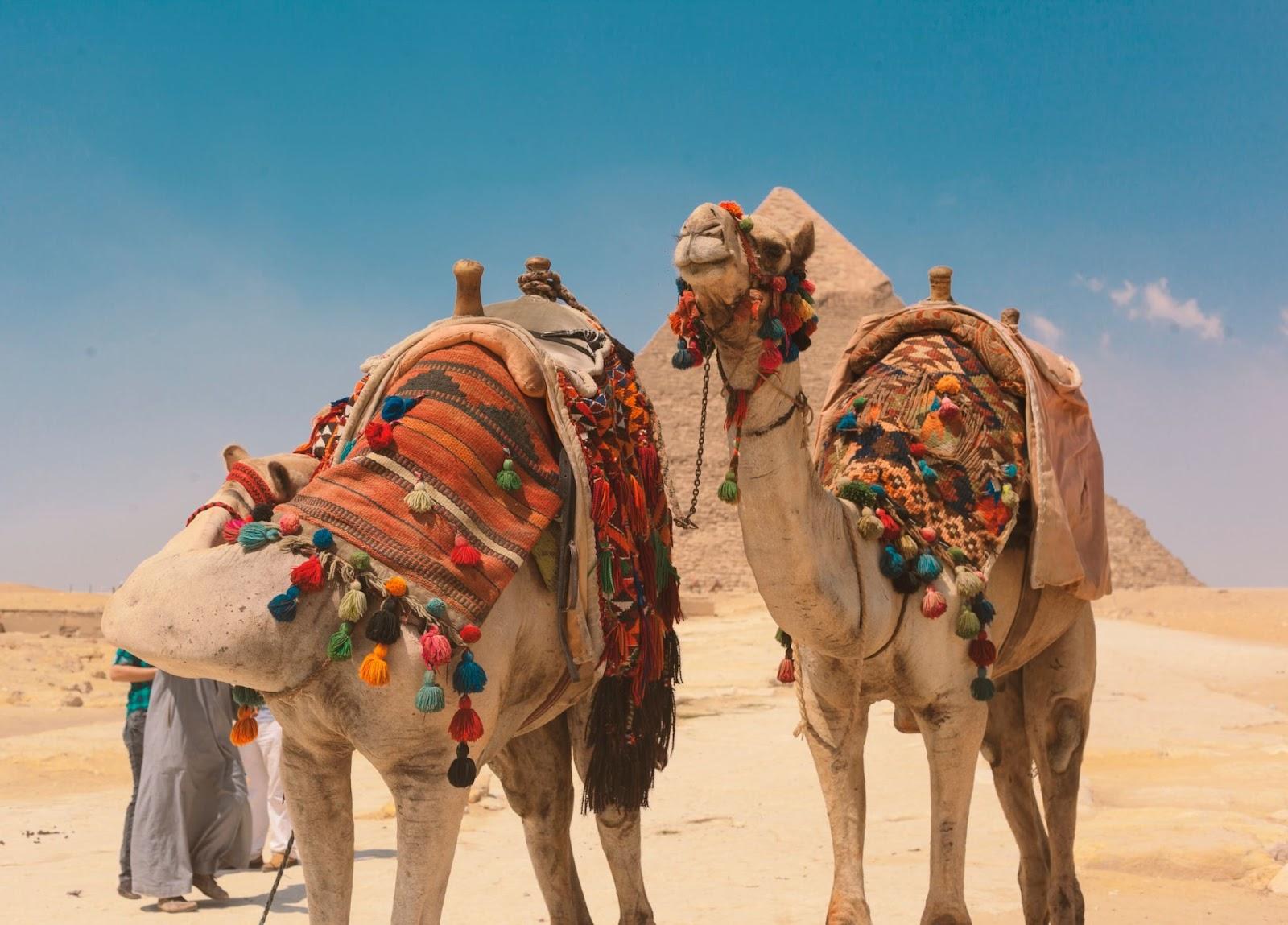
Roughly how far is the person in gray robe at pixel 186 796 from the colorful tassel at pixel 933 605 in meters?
4.22

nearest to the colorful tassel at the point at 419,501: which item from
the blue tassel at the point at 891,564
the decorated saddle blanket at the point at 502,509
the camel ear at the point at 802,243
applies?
the decorated saddle blanket at the point at 502,509

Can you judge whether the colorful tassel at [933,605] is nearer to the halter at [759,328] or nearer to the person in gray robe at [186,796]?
the halter at [759,328]

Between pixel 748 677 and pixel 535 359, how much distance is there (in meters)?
16.5

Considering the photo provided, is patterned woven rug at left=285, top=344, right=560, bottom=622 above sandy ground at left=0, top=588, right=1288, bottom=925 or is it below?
above

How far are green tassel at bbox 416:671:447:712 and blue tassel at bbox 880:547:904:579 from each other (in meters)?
1.86

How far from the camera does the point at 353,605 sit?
10.8 ft

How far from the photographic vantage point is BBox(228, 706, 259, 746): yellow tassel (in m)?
3.58

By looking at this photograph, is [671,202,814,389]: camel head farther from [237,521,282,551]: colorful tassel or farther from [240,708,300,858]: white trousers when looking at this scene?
[240,708,300,858]: white trousers

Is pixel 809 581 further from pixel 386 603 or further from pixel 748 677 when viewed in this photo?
pixel 748 677

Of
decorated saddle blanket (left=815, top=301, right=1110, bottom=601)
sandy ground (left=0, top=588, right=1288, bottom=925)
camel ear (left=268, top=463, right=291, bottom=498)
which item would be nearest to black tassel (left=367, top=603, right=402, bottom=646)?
camel ear (left=268, top=463, right=291, bottom=498)

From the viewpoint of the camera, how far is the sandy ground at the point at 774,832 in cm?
694

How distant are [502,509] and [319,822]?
0.94 meters

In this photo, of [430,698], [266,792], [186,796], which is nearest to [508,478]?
[430,698]

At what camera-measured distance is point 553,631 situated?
391 cm
